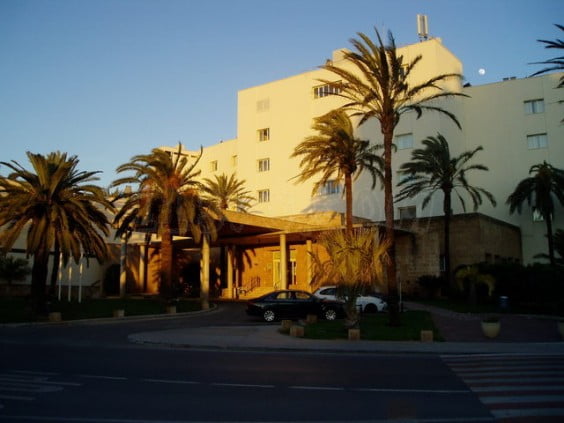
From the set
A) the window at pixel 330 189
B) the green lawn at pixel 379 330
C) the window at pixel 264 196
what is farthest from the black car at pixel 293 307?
the window at pixel 264 196

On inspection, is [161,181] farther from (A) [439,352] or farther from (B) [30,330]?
(A) [439,352]

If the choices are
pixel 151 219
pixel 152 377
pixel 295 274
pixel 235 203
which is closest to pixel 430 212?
pixel 295 274

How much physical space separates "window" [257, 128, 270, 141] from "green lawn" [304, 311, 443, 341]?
38.0m

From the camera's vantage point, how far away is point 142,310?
30.3 meters

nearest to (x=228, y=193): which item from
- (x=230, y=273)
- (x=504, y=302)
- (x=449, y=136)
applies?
(x=230, y=273)

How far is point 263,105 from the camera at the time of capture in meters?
60.6

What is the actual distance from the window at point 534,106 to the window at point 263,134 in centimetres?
2665

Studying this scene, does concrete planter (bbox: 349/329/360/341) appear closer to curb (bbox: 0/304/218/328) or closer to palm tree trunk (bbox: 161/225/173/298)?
curb (bbox: 0/304/218/328)

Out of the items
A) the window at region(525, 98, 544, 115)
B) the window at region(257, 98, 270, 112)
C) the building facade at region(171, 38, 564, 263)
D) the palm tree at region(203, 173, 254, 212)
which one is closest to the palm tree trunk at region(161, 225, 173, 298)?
the building facade at region(171, 38, 564, 263)

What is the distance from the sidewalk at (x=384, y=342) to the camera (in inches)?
627

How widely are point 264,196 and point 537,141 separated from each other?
28000 mm

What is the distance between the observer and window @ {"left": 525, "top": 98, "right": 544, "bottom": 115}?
163 ft

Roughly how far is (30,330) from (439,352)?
53.7 feet

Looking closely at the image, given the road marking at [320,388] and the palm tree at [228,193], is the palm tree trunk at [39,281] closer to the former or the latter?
the road marking at [320,388]
